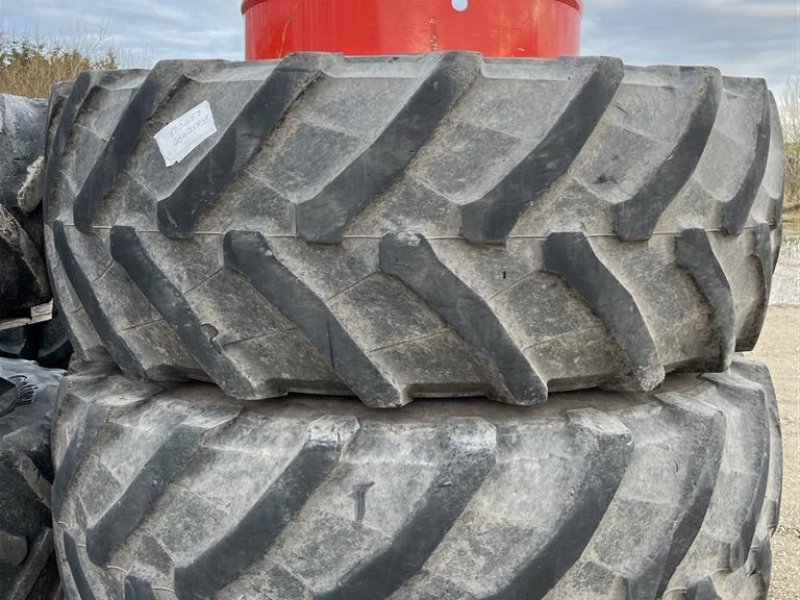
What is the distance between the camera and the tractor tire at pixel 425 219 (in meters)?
0.79

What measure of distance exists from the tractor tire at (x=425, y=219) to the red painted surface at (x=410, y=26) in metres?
0.19

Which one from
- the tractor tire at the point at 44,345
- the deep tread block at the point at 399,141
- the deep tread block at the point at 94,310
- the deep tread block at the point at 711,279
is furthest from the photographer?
the tractor tire at the point at 44,345

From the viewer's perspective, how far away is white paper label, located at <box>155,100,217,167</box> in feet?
2.81

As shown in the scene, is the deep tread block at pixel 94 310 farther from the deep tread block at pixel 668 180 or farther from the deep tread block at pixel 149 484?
the deep tread block at pixel 668 180

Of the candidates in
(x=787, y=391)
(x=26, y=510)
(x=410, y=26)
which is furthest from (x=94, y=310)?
(x=787, y=391)

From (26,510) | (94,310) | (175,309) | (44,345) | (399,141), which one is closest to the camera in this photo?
(399,141)

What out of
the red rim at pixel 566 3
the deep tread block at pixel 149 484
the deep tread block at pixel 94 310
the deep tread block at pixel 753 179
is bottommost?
the deep tread block at pixel 149 484

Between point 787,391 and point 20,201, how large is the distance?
12.5 feet

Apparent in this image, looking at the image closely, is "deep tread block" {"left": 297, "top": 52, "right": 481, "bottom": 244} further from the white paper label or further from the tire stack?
the white paper label

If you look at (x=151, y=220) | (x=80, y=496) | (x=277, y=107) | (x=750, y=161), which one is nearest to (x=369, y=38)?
(x=277, y=107)

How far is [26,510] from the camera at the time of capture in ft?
4.05

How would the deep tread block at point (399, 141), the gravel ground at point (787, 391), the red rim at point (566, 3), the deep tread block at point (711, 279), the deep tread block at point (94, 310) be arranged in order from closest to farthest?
the deep tread block at point (399, 141) → the deep tread block at point (711, 279) → the deep tread block at point (94, 310) → the red rim at point (566, 3) → the gravel ground at point (787, 391)

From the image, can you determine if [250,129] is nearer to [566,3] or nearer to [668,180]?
[668,180]

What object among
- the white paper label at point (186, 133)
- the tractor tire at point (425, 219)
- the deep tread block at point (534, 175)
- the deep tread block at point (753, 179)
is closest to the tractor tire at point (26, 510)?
the tractor tire at point (425, 219)
